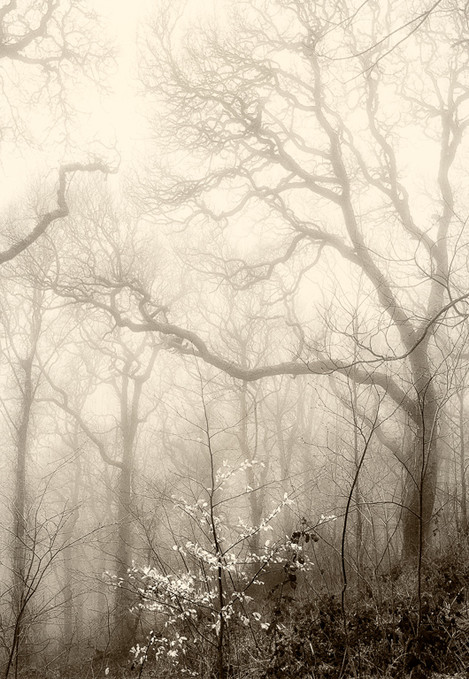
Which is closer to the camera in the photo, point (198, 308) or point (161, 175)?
point (161, 175)

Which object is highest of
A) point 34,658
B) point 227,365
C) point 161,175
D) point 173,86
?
point 173,86

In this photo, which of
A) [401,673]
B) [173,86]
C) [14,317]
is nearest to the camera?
[401,673]

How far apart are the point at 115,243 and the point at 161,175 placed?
3.46 meters

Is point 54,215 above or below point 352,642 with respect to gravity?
above

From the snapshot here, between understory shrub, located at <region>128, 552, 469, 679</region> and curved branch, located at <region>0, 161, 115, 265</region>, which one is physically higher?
curved branch, located at <region>0, 161, 115, 265</region>

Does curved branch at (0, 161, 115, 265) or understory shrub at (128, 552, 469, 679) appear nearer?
understory shrub at (128, 552, 469, 679)

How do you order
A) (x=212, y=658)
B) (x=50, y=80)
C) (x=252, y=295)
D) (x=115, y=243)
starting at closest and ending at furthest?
1. (x=212, y=658)
2. (x=50, y=80)
3. (x=115, y=243)
4. (x=252, y=295)

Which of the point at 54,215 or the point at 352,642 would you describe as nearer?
the point at 352,642

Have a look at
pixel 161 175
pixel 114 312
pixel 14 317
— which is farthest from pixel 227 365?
pixel 14 317

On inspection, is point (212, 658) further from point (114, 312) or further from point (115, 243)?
point (115, 243)

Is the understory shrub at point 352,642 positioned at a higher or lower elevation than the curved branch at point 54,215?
lower

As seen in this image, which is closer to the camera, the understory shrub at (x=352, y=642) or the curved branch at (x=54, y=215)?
the understory shrub at (x=352, y=642)

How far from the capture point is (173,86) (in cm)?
832

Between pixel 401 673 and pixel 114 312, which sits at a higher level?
pixel 114 312
